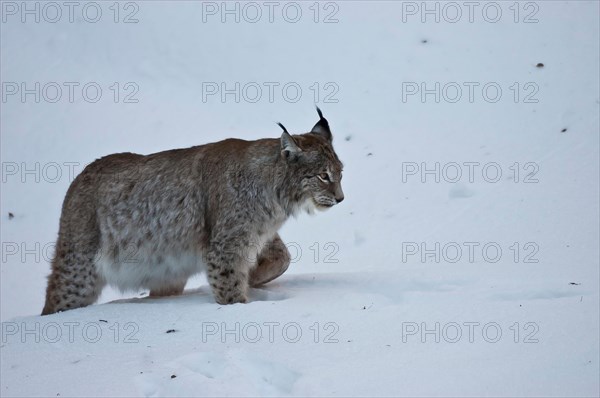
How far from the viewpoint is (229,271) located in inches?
305

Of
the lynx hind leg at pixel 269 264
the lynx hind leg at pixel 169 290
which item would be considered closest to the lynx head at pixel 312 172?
the lynx hind leg at pixel 269 264

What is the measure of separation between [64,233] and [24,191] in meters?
3.65

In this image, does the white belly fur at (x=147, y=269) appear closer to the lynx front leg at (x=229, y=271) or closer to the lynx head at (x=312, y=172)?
the lynx front leg at (x=229, y=271)

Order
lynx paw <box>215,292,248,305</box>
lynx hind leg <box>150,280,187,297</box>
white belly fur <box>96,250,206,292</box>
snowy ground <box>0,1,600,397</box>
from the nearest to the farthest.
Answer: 1. snowy ground <box>0,1,600,397</box>
2. lynx paw <box>215,292,248,305</box>
3. white belly fur <box>96,250,206,292</box>
4. lynx hind leg <box>150,280,187,297</box>

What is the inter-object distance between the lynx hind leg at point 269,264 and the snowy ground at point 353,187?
4.4 inches

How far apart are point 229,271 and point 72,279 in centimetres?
156

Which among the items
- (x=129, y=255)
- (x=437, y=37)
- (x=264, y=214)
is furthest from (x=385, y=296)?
(x=437, y=37)

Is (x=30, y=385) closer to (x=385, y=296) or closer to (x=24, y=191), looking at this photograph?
(x=385, y=296)

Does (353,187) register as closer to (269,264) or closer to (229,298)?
(269,264)

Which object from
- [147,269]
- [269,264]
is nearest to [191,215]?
[147,269]

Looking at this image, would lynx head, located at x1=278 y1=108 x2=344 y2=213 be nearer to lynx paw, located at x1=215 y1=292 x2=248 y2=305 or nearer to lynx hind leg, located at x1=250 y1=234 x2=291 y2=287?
lynx hind leg, located at x1=250 y1=234 x2=291 y2=287

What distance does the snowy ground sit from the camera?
616 cm

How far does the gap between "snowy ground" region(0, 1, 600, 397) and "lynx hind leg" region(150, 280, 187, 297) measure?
235 millimetres

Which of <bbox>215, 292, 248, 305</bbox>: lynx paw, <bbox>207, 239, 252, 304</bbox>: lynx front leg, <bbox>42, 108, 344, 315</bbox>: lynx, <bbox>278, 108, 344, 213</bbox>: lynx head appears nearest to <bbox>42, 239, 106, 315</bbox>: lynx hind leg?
<bbox>42, 108, 344, 315</bbox>: lynx
